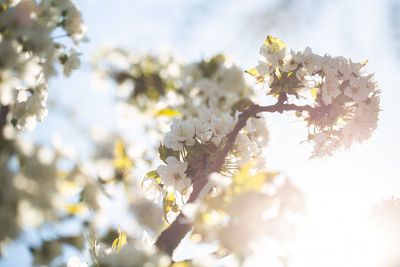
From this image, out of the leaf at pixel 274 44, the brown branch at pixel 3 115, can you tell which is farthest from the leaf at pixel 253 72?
the brown branch at pixel 3 115

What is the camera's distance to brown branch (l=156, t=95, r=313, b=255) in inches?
35.4

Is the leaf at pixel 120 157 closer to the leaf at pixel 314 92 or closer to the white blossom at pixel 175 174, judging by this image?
the white blossom at pixel 175 174

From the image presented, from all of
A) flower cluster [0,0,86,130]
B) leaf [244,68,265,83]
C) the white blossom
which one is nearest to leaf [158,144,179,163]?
the white blossom

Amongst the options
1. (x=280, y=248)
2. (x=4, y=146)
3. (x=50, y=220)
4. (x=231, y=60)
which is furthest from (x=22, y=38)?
(x=231, y=60)

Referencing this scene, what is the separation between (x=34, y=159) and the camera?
500 mm

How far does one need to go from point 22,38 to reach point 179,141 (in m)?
0.60

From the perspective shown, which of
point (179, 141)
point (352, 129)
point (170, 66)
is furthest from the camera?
point (170, 66)

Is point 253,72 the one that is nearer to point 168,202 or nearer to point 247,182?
point 168,202

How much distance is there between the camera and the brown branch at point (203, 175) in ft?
2.95

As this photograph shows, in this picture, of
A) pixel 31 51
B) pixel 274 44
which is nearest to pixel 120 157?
pixel 31 51

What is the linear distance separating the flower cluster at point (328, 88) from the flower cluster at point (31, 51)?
805 mm

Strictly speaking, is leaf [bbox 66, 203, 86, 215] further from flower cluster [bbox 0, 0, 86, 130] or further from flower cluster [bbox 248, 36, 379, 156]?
flower cluster [bbox 248, 36, 379, 156]

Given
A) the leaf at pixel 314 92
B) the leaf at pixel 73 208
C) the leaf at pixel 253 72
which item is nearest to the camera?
the leaf at pixel 73 208

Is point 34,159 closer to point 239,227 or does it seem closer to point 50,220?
point 50,220
